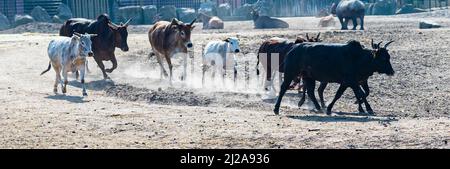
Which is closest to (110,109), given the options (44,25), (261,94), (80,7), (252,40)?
(261,94)

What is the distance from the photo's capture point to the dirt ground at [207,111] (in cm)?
1370

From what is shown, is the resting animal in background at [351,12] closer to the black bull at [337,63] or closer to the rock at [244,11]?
the rock at [244,11]

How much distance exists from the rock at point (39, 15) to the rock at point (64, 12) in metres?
0.60

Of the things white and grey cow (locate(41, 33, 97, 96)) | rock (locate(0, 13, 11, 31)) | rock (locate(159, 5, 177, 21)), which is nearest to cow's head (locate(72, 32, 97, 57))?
white and grey cow (locate(41, 33, 97, 96))

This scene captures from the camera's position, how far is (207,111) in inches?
674

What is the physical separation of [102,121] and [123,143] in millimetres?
2277

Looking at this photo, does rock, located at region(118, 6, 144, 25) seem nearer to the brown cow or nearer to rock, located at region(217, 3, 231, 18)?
rock, located at region(217, 3, 231, 18)

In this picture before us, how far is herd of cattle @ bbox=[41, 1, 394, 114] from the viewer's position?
56.2ft

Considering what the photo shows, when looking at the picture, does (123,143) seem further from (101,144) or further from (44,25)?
(44,25)

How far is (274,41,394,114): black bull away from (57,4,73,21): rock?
3533cm

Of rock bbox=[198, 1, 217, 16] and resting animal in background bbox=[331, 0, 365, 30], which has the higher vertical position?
resting animal in background bbox=[331, 0, 365, 30]
